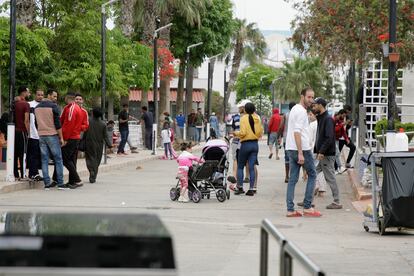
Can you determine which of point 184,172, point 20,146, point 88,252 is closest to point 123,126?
point 20,146

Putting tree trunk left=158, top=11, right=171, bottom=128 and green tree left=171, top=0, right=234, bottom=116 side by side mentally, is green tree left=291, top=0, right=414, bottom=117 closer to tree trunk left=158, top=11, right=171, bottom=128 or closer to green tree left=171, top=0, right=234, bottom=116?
tree trunk left=158, top=11, right=171, bottom=128

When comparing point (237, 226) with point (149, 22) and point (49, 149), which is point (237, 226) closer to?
point (49, 149)

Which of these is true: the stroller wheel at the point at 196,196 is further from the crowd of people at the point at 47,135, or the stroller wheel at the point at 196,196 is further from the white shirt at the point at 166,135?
the white shirt at the point at 166,135

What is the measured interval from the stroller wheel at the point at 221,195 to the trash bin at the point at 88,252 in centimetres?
1478

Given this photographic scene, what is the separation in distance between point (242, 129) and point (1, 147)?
22.4 ft

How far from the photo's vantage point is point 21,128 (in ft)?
63.8

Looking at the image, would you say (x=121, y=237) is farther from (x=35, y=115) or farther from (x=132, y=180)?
(x=132, y=180)

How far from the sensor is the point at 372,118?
31.6 metres

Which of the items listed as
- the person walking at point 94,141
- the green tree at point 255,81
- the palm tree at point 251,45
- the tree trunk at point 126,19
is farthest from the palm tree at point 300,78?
the person walking at point 94,141

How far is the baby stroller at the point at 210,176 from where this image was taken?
17094 mm

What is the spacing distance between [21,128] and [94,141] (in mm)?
2196

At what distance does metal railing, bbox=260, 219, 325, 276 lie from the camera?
3.19 metres

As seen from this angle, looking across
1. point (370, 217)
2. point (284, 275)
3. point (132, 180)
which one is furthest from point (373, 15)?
point (284, 275)

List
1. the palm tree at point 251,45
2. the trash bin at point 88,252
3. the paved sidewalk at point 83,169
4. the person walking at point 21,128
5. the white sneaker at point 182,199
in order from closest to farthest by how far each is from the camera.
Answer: the trash bin at point 88,252, the white sneaker at point 182,199, the paved sidewalk at point 83,169, the person walking at point 21,128, the palm tree at point 251,45
